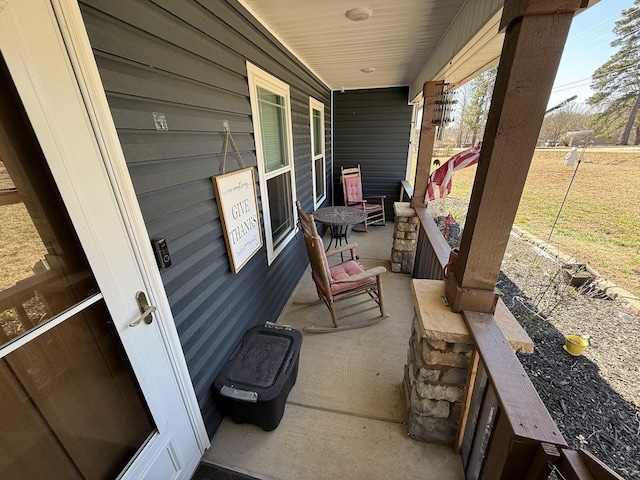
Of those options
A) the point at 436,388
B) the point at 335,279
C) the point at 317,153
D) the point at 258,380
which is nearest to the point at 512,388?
the point at 436,388

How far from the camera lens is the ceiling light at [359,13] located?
1.80 meters

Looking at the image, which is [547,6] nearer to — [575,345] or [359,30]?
[359,30]

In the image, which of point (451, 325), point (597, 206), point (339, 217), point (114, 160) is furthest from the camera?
point (339, 217)

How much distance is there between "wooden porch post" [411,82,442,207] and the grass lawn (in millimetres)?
971

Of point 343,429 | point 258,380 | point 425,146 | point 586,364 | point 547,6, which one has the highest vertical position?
point 547,6

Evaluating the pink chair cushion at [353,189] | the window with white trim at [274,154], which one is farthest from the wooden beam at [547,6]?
the pink chair cushion at [353,189]

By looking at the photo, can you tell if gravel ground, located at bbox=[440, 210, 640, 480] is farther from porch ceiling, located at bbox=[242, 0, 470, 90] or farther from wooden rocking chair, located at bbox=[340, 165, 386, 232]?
wooden rocking chair, located at bbox=[340, 165, 386, 232]

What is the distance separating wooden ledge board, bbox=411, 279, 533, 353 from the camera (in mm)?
1110

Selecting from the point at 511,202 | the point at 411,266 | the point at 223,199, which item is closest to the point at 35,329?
the point at 223,199

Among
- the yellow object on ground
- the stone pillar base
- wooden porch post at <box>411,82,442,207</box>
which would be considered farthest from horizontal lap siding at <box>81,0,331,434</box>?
the yellow object on ground

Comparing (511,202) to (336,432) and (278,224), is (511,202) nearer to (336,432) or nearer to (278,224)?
(336,432)

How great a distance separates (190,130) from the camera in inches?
50.0

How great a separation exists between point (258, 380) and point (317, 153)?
3543 millimetres

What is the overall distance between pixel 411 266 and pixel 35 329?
3222 millimetres
